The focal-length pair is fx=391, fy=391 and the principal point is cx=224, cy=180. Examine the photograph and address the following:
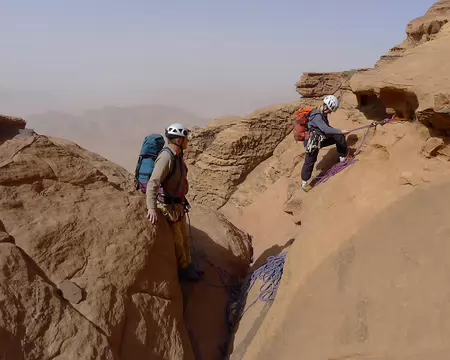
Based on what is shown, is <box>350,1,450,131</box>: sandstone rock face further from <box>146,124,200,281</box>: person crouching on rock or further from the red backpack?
<box>146,124,200,281</box>: person crouching on rock

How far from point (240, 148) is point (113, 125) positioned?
150 ft

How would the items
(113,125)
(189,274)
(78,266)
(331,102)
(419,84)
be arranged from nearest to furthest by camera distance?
1. (78,266)
2. (419,84)
3. (189,274)
4. (331,102)
5. (113,125)

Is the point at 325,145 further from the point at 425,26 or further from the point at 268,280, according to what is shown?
the point at 425,26

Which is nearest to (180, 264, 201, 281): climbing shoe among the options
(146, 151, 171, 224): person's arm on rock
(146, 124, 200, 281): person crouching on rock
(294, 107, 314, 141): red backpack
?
(146, 124, 200, 281): person crouching on rock

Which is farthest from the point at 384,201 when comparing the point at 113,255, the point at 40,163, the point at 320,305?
the point at 40,163

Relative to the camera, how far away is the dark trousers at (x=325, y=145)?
5270 mm

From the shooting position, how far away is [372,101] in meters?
6.30

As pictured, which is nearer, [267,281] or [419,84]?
[419,84]

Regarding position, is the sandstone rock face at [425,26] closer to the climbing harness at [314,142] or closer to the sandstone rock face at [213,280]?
the climbing harness at [314,142]

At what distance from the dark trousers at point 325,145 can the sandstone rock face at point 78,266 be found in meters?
2.55

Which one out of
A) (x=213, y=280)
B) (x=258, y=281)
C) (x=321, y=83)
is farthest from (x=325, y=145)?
(x=321, y=83)

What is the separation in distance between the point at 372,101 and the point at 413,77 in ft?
8.87

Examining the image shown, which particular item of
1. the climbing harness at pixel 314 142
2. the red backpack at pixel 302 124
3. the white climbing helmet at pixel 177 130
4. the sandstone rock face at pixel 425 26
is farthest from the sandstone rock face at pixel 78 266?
the sandstone rock face at pixel 425 26

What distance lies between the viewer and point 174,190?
3871 millimetres
